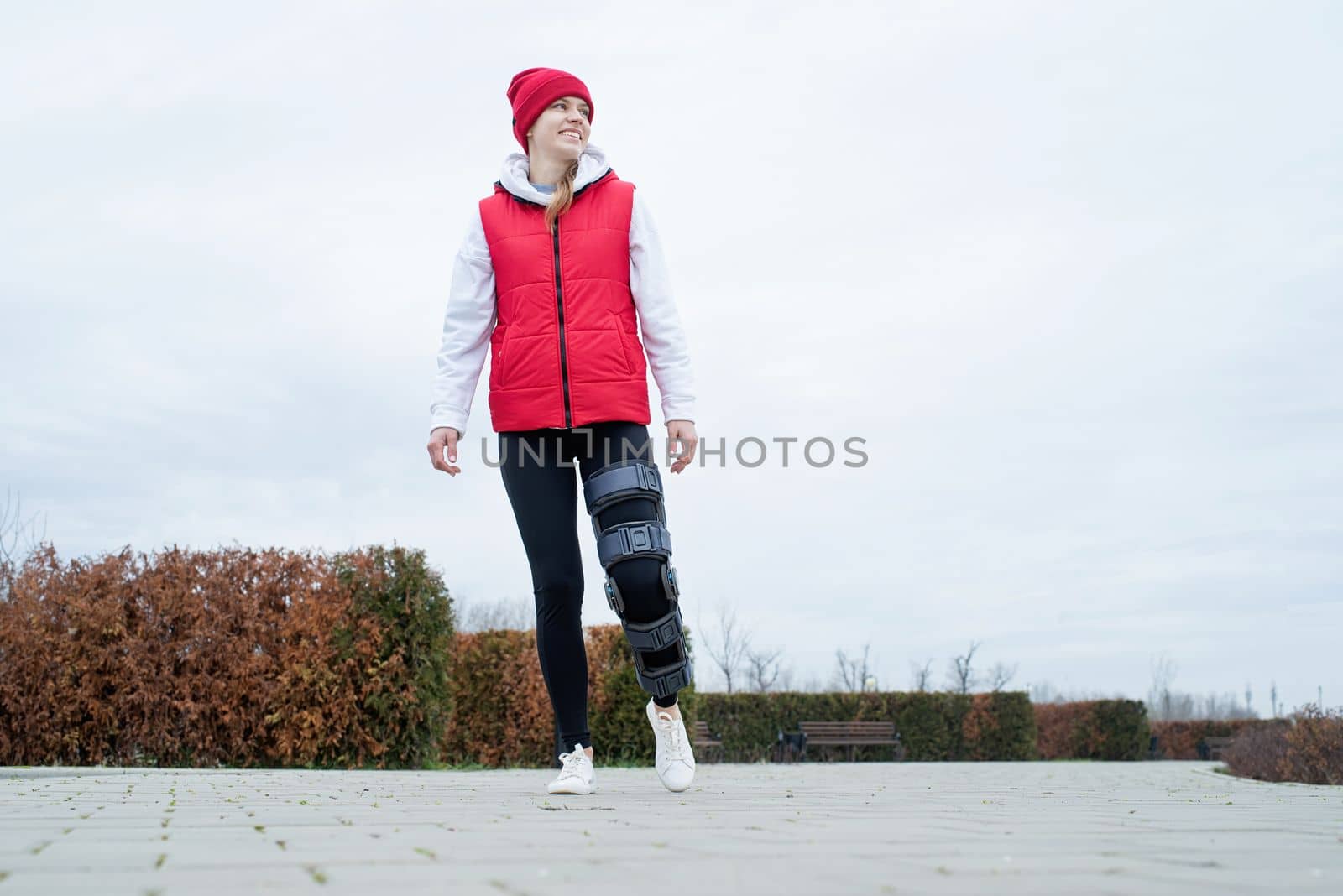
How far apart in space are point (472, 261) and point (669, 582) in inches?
49.9

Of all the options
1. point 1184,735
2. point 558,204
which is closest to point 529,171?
point 558,204

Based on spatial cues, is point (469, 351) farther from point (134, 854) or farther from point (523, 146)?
point (134, 854)

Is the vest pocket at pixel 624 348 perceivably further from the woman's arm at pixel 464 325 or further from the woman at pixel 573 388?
the woman's arm at pixel 464 325

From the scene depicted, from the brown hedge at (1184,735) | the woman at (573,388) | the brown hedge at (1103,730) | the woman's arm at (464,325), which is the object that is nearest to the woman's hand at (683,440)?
the woman at (573,388)

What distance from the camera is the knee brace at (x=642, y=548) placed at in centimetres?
359

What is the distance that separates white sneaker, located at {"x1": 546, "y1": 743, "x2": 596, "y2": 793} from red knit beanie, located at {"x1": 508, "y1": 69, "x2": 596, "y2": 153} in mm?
2121

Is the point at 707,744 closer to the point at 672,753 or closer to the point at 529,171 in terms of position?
the point at 672,753

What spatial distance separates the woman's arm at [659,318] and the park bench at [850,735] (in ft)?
45.3

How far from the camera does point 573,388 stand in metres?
3.63

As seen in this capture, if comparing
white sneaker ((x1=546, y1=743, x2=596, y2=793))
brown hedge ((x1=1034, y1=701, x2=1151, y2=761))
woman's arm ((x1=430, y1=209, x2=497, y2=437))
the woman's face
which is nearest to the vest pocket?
woman's arm ((x1=430, y1=209, x2=497, y2=437))

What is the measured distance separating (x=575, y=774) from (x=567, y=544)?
2.30 ft

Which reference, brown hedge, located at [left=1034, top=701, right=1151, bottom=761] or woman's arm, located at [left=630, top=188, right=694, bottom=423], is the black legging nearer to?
woman's arm, located at [left=630, top=188, right=694, bottom=423]

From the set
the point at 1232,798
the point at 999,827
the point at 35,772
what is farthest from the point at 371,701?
the point at 999,827

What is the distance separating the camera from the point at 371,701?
8438 mm
